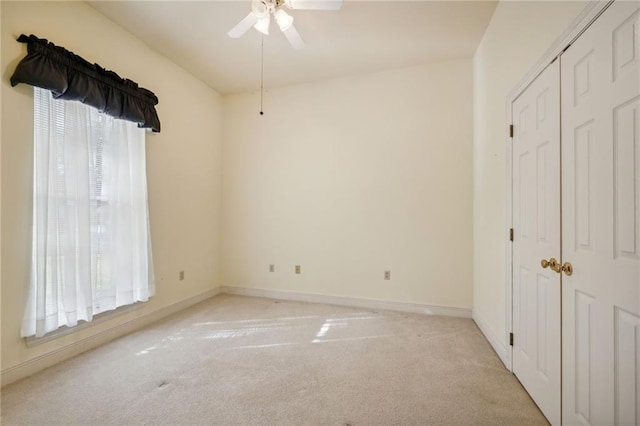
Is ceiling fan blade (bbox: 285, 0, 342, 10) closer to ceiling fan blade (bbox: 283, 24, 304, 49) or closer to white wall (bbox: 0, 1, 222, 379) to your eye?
ceiling fan blade (bbox: 283, 24, 304, 49)

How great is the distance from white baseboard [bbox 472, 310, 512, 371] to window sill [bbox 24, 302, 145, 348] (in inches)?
136

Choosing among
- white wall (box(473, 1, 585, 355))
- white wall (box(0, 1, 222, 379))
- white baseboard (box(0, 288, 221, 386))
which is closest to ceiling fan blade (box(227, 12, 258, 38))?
white wall (box(0, 1, 222, 379))

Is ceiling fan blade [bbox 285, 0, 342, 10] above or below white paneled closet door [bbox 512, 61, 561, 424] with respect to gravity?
above

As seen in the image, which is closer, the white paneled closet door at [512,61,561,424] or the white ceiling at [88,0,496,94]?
the white paneled closet door at [512,61,561,424]

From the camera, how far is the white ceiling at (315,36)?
2.33m

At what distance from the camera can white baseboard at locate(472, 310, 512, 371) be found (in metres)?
2.03

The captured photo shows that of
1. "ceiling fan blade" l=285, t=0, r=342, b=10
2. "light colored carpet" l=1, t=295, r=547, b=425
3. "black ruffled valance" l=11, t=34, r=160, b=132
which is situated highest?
"ceiling fan blade" l=285, t=0, r=342, b=10

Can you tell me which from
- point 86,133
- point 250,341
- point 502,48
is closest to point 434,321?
point 250,341

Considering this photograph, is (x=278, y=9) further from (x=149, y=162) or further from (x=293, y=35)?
(x=149, y=162)

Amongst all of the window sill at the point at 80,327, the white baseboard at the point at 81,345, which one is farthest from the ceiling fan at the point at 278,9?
the white baseboard at the point at 81,345

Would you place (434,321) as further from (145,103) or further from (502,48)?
(145,103)

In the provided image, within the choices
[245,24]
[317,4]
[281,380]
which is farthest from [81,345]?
[317,4]

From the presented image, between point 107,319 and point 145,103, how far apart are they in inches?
85.4

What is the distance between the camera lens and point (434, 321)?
2947 mm
